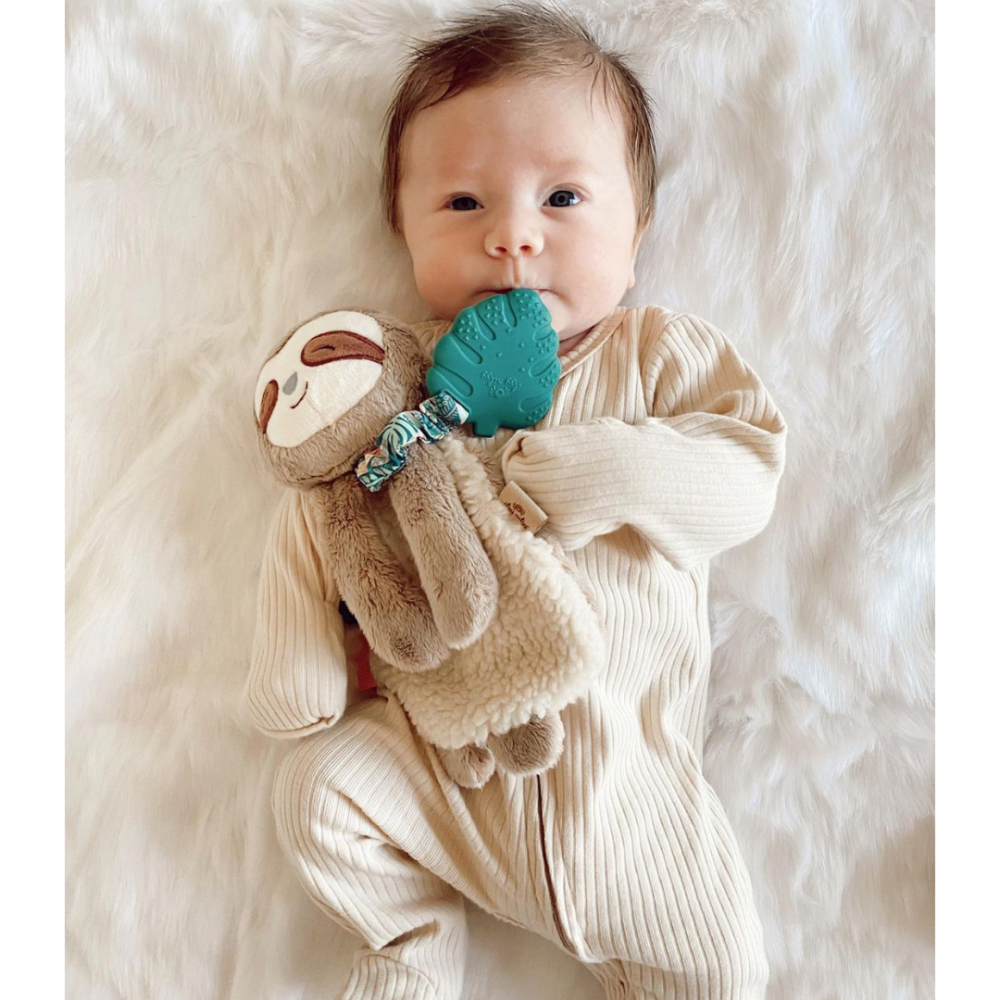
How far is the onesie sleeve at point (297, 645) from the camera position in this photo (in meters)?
1.04

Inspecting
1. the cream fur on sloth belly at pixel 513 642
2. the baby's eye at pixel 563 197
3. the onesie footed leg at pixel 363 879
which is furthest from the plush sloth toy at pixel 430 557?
the baby's eye at pixel 563 197

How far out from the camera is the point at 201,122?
1281 mm

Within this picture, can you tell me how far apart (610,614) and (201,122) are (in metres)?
0.86

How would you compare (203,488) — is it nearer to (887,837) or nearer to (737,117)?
(737,117)

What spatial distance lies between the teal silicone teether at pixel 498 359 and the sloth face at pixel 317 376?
0.08 m

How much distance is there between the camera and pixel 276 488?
4.02 ft

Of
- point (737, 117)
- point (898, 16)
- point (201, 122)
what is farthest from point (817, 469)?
point (201, 122)

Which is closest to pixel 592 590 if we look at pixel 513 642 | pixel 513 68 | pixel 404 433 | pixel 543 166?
pixel 513 642

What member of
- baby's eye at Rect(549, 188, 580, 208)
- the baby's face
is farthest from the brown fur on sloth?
baby's eye at Rect(549, 188, 580, 208)

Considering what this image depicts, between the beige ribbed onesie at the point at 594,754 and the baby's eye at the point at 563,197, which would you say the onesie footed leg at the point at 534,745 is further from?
the baby's eye at the point at 563,197

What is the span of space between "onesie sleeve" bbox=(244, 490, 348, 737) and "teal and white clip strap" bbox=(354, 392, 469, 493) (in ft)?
0.47

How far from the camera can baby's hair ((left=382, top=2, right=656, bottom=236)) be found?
1.09 m

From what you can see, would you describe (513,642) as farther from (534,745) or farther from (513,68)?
(513,68)

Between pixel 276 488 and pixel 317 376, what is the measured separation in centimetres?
31
